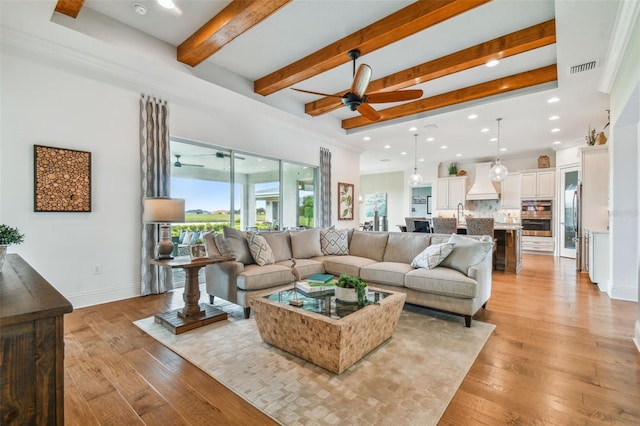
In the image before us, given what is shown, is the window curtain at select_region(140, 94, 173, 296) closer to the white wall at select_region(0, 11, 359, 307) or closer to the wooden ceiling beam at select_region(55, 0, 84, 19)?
the white wall at select_region(0, 11, 359, 307)

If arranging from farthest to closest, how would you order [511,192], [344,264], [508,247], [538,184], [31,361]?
1. [511,192]
2. [538,184]
3. [508,247]
4. [344,264]
5. [31,361]

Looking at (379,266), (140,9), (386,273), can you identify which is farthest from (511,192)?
(140,9)

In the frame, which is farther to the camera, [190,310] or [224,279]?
[224,279]

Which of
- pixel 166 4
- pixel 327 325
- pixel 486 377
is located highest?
pixel 166 4

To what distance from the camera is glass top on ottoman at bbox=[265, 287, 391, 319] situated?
2256 mm

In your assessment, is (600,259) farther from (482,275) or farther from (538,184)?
(538,184)

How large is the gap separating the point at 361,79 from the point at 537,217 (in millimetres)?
7929

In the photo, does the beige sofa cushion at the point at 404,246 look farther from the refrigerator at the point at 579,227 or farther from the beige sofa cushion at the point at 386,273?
the refrigerator at the point at 579,227

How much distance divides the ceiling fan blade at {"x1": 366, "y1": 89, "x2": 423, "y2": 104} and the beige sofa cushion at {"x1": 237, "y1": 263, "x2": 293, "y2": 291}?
2265 millimetres

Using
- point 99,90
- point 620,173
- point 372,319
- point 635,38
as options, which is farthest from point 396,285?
point 99,90

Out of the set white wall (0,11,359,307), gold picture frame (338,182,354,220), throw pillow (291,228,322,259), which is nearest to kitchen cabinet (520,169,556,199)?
gold picture frame (338,182,354,220)

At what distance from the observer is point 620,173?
3.97 m

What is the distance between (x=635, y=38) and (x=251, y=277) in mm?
4199

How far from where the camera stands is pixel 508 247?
5734 mm
